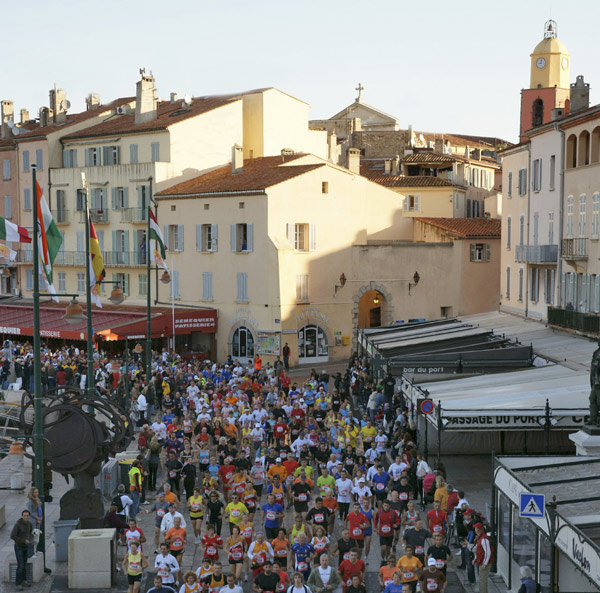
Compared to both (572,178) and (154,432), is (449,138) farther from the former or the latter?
(154,432)

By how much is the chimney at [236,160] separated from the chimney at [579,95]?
743 inches

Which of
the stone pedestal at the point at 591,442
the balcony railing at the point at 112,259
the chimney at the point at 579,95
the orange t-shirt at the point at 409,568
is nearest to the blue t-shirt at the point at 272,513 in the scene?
the orange t-shirt at the point at 409,568

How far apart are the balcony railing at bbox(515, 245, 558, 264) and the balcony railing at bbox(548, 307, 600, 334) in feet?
7.76

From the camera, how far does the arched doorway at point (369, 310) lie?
52.4 metres

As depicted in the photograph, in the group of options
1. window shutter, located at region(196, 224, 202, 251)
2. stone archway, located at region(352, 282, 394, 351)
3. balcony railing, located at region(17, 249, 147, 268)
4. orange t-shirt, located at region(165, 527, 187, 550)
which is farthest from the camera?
balcony railing, located at region(17, 249, 147, 268)

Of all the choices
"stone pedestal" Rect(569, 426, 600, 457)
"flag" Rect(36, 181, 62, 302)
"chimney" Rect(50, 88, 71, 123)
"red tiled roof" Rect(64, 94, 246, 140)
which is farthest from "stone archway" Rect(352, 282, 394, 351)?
"stone pedestal" Rect(569, 426, 600, 457)

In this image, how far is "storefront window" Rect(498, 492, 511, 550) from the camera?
52.3 ft

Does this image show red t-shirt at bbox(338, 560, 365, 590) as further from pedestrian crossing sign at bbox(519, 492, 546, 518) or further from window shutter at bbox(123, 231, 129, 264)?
window shutter at bbox(123, 231, 129, 264)

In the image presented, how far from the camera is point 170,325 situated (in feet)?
152

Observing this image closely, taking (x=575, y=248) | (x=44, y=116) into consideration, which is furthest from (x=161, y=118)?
(x=575, y=248)

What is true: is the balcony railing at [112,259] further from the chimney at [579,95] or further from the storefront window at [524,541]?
the storefront window at [524,541]

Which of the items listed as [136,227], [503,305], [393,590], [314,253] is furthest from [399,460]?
[136,227]

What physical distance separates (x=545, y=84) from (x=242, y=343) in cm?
1830

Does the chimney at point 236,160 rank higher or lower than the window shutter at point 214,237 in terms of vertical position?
higher
